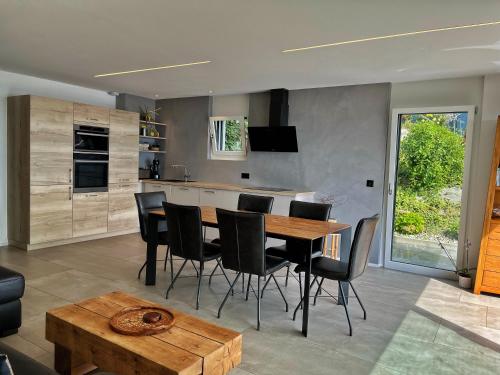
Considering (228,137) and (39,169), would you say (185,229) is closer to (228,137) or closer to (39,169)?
(39,169)

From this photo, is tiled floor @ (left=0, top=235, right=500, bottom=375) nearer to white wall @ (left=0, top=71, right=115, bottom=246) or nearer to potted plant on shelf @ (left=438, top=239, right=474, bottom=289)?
potted plant on shelf @ (left=438, top=239, right=474, bottom=289)

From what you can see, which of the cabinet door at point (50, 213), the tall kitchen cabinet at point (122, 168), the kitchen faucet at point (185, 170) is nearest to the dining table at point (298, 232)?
the cabinet door at point (50, 213)

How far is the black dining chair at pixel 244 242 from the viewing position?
10.2 feet

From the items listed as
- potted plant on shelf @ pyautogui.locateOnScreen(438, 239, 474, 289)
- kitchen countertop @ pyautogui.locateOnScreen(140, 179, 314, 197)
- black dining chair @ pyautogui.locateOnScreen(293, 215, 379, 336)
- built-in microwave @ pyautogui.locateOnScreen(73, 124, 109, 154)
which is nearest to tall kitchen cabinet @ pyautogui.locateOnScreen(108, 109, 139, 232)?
built-in microwave @ pyautogui.locateOnScreen(73, 124, 109, 154)

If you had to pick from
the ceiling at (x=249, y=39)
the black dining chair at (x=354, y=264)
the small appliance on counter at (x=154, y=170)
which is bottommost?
the black dining chair at (x=354, y=264)

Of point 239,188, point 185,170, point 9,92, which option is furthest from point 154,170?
point 9,92

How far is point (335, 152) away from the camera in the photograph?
564 cm

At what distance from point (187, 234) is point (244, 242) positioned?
26.7 inches

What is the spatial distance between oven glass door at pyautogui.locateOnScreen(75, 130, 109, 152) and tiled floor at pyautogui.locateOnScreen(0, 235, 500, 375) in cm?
170

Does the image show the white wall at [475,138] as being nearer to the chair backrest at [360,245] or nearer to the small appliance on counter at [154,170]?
the chair backrest at [360,245]

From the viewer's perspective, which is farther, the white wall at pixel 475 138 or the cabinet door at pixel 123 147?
the cabinet door at pixel 123 147

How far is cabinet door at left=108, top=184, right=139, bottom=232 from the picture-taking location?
6.39 meters

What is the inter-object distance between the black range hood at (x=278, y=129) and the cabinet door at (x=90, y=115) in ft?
7.70

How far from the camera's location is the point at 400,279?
4.78 metres
